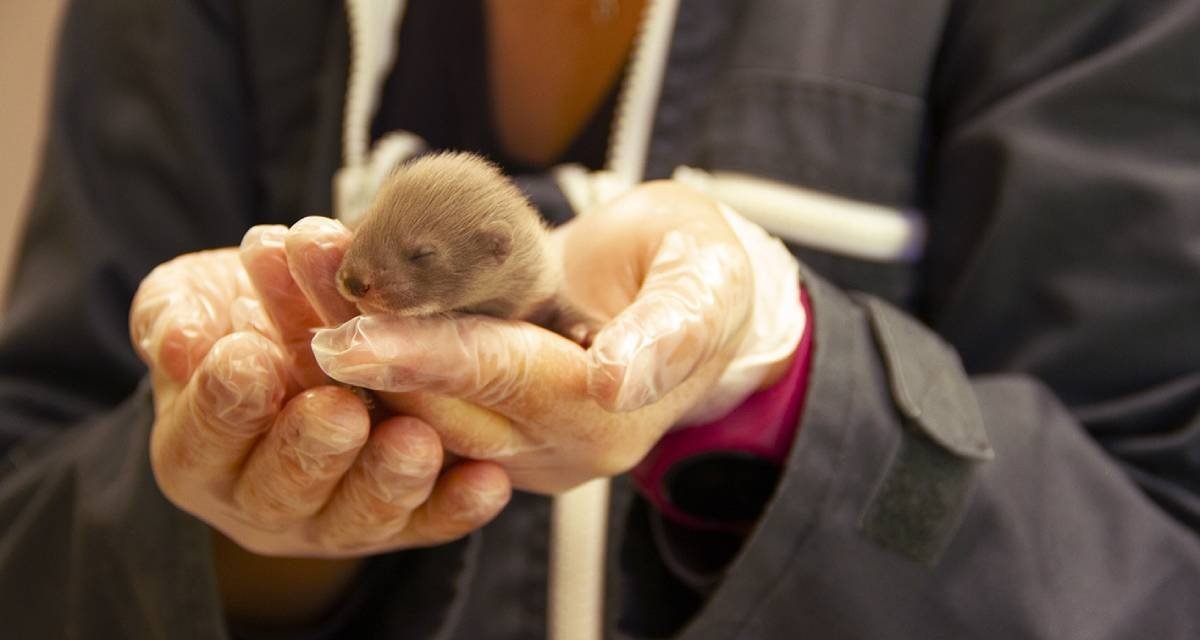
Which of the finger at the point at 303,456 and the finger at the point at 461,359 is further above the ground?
the finger at the point at 461,359

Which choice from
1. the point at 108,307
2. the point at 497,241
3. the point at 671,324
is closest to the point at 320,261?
the point at 497,241

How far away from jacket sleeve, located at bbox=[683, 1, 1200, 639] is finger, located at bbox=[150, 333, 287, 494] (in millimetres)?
406

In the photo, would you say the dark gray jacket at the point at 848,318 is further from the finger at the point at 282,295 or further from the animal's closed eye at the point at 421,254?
the animal's closed eye at the point at 421,254

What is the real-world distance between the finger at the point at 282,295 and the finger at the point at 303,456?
0.18 feet

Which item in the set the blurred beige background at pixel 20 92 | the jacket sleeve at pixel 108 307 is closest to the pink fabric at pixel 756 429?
the jacket sleeve at pixel 108 307

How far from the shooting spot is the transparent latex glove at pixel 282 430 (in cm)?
63

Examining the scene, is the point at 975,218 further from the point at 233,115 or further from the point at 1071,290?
the point at 233,115

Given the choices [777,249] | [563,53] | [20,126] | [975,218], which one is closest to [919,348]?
[777,249]

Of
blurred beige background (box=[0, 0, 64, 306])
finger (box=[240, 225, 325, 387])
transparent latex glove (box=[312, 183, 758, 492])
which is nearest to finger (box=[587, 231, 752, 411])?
transparent latex glove (box=[312, 183, 758, 492])

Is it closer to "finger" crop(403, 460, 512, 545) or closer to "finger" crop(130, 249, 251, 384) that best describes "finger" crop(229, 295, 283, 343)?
"finger" crop(130, 249, 251, 384)

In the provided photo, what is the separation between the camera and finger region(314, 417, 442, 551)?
649mm

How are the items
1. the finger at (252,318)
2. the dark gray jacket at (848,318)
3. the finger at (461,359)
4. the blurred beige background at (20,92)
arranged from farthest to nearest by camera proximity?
the blurred beige background at (20,92) < the dark gray jacket at (848,318) < the finger at (252,318) < the finger at (461,359)

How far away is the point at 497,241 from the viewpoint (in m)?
0.71

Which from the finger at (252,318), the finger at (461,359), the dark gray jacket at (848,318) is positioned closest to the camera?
the finger at (461,359)
